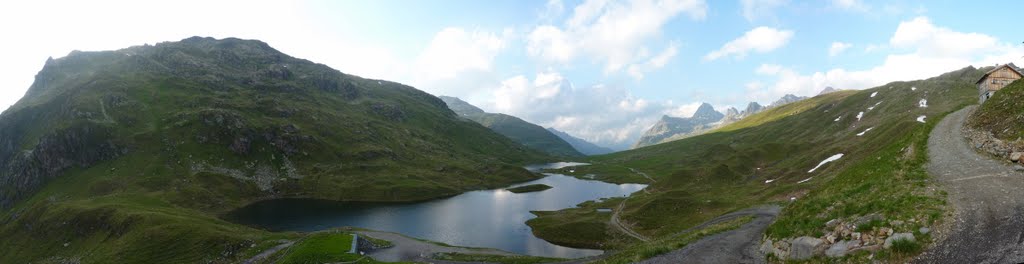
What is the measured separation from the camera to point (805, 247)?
2519 cm

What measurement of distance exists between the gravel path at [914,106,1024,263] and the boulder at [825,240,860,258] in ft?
10.1

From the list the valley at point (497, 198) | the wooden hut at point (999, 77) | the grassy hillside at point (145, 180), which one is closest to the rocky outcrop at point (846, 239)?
the valley at point (497, 198)

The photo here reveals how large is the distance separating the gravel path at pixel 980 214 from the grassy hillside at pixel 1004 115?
4.70 meters

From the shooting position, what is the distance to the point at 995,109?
41.9m

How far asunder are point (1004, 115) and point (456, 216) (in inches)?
4210

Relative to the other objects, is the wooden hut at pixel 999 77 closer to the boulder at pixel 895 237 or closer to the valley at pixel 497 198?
the valley at pixel 497 198

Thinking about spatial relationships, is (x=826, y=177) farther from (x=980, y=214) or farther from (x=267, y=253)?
(x=267, y=253)

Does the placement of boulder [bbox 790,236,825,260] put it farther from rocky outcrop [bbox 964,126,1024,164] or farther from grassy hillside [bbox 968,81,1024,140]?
grassy hillside [bbox 968,81,1024,140]

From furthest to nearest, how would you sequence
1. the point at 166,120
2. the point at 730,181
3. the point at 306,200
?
1. the point at 166,120
2. the point at 306,200
3. the point at 730,181

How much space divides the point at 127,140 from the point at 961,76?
326 meters

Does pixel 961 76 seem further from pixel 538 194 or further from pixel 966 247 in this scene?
pixel 966 247

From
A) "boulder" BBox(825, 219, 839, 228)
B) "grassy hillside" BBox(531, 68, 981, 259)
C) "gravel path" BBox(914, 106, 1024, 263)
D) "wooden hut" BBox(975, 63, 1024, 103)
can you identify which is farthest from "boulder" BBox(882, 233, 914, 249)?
"wooden hut" BBox(975, 63, 1024, 103)

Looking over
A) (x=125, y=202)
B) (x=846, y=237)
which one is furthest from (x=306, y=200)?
(x=846, y=237)

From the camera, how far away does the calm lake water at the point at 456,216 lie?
89.6 metres
